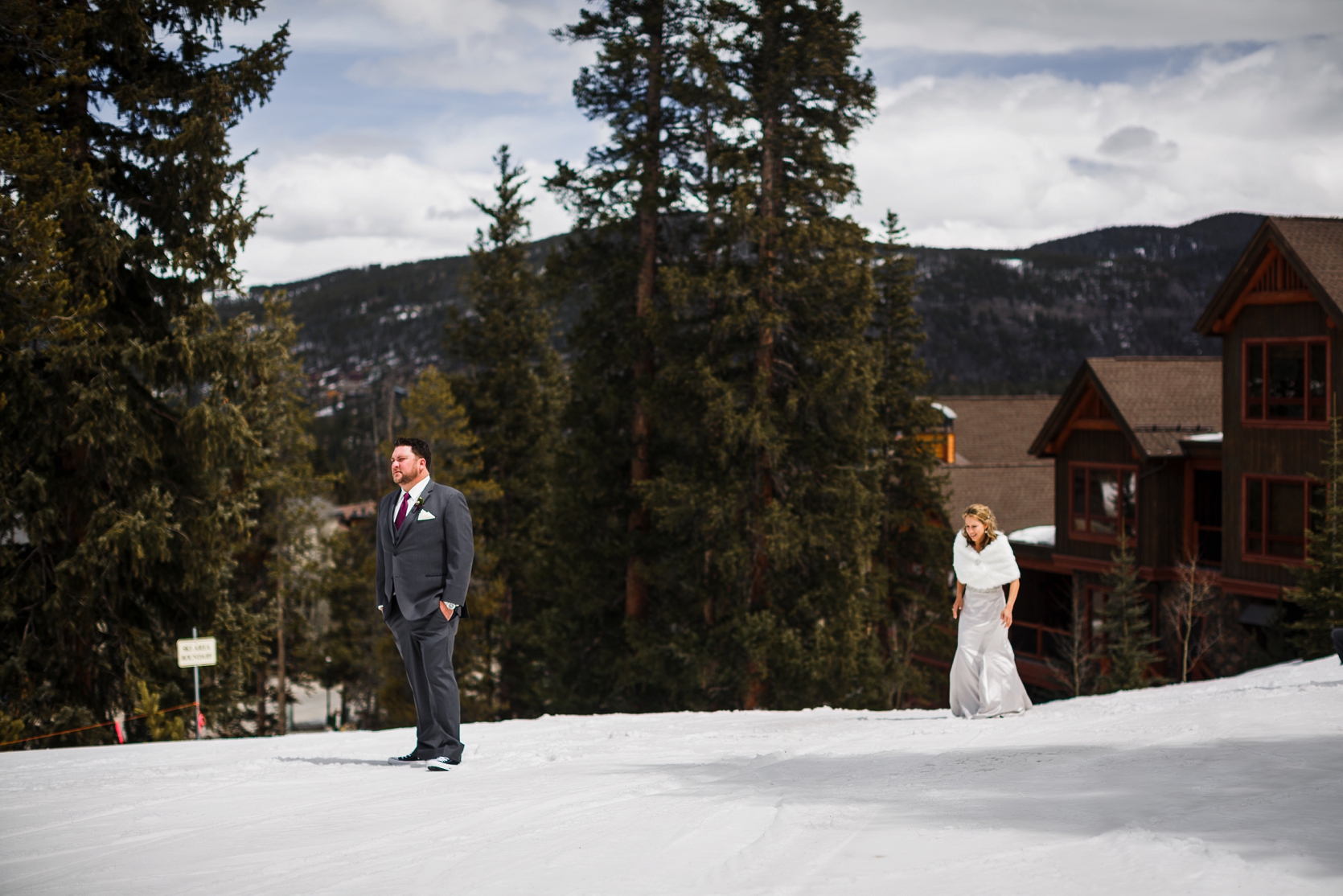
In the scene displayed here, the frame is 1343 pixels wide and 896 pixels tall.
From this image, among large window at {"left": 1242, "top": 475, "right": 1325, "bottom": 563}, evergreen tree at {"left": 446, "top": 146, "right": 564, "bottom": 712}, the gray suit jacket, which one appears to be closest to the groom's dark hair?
the gray suit jacket

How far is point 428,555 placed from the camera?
7.45 meters

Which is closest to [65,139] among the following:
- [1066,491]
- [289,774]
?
[289,774]

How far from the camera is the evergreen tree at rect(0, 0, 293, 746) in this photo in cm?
1666

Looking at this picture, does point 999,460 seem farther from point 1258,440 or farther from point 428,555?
point 428,555

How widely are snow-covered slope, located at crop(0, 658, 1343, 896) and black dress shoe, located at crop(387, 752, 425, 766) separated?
18 cm

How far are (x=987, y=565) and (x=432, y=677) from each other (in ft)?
17.4

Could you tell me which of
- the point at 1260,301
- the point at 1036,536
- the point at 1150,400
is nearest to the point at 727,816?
the point at 1260,301

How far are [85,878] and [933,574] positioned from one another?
32.6m

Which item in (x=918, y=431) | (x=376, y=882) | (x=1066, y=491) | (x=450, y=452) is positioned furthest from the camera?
(x=450, y=452)

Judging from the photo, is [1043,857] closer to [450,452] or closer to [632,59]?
[632,59]

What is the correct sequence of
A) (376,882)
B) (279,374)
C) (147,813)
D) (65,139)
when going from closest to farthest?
(376,882), (147,813), (65,139), (279,374)

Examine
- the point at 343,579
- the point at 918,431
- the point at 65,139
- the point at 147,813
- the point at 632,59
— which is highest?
the point at 632,59

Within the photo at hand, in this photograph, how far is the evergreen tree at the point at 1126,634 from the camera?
24.4 metres

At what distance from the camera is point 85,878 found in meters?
4.57
